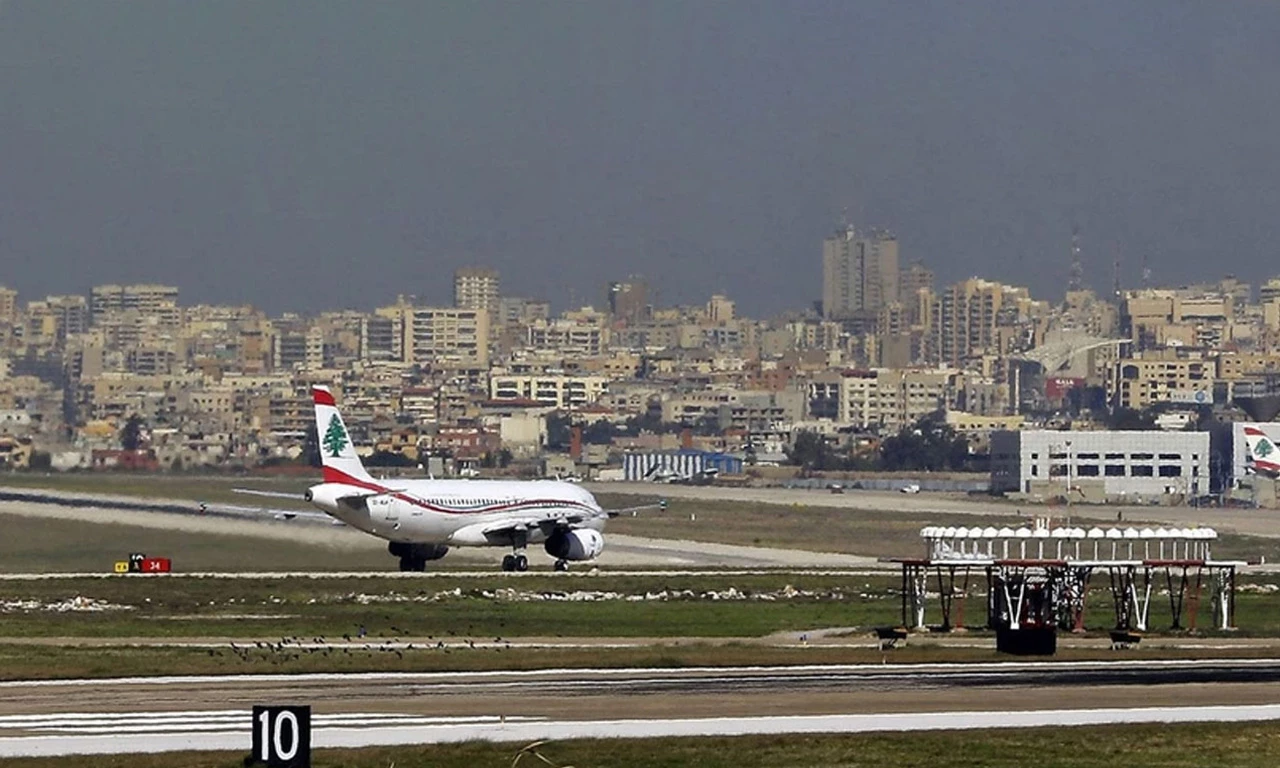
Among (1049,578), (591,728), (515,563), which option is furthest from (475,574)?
(591,728)

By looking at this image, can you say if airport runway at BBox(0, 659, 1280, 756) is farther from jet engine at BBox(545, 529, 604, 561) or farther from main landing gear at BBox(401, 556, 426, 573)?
jet engine at BBox(545, 529, 604, 561)

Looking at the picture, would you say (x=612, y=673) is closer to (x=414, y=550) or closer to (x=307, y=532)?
(x=414, y=550)

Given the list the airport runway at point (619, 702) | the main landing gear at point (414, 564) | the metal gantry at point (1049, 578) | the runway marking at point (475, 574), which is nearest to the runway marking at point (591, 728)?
the airport runway at point (619, 702)

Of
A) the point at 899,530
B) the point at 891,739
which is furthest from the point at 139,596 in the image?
the point at 899,530

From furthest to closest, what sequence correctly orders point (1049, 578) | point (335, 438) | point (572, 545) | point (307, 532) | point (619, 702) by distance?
point (307, 532) → point (572, 545) → point (335, 438) → point (1049, 578) → point (619, 702)

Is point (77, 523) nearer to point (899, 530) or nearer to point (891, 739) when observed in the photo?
point (899, 530)

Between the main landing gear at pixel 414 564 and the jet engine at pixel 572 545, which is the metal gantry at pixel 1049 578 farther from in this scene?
the jet engine at pixel 572 545
